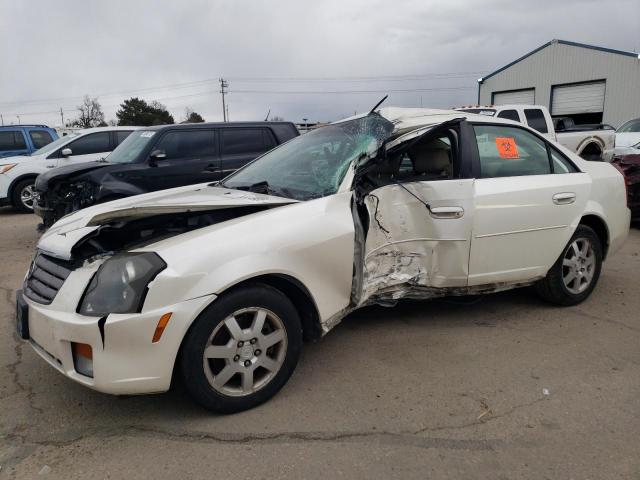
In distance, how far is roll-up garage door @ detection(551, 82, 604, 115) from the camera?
88.8 feet

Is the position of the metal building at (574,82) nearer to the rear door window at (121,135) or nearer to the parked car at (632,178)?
the parked car at (632,178)

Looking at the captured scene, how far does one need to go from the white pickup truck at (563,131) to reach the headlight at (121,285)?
31.5 ft

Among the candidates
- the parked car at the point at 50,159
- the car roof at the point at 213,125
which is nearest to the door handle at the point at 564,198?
the car roof at the point at 213,125

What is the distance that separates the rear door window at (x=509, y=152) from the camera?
398 centimetres

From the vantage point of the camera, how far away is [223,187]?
3967 millimetres

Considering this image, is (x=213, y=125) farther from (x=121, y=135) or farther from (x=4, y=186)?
(x=4, y=186)

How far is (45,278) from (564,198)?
381 cm

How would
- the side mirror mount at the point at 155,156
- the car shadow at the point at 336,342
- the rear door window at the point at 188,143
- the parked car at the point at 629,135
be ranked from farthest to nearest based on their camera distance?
the parked car at the point at 629,135 → the rear door window at the point at 188,143 → the side mirror mount at the point at 155,156 → the car shadow at the point at 336,342

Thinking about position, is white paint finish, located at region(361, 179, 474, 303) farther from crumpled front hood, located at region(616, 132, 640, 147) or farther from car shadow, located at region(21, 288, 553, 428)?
crumpled front hood, located at region(616, 132, 640, 147)

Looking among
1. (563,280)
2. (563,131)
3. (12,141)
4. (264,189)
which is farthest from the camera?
(563,131)

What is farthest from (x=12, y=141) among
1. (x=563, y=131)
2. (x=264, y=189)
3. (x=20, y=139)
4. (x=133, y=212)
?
(x=563, y=131)

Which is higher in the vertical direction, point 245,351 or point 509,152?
point 509,152

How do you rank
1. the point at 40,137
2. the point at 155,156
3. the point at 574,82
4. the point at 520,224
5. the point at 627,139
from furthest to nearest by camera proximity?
the point at 574,82 < the point at 40,137 < the point at 627,139 < the point at 155,156 < the point at 520,224

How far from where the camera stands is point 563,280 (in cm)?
437
